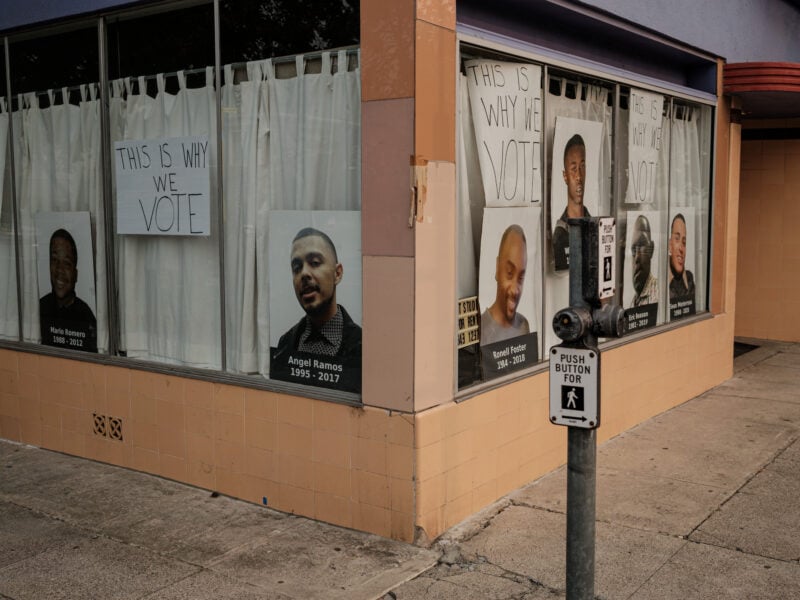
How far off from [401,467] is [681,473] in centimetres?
266

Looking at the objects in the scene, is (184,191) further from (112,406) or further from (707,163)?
(707,163)

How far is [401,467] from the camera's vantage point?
19.0ft

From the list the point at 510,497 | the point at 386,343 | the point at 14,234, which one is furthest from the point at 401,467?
the point at 14,234

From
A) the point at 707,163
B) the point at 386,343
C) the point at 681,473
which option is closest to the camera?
the point at 386,343

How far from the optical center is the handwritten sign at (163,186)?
6.90m

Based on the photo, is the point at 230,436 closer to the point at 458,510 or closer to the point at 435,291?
the point at 458,510

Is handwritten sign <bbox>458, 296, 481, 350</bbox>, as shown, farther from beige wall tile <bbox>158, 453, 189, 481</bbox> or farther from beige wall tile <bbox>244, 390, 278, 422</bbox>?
beige wall tile <bbox>158, 453, 189, 481</bbox>

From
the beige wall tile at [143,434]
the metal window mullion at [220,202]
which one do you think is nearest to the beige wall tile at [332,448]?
the metal window mullion at [220,202]

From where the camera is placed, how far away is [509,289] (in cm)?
696

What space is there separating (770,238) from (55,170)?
33.4 ft

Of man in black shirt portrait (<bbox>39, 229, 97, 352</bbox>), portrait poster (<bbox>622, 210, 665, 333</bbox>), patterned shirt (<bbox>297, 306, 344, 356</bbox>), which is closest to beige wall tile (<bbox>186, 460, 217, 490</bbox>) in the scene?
patterned shirt (<bbox>297, 306, 344, 356</bbox>)

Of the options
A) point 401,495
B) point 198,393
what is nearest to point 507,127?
point 401,495

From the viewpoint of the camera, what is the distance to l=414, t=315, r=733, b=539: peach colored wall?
19.3ft

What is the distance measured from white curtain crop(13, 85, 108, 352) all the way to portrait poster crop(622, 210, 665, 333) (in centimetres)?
479
